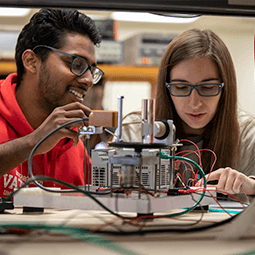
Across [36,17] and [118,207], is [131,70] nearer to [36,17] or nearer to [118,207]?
[36,17]

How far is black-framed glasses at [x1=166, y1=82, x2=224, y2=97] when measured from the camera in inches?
54.1

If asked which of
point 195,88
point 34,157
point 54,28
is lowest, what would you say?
point 34,157

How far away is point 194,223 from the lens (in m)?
0.67

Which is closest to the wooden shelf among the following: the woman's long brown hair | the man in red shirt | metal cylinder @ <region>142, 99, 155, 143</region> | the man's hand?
the man in red shirt

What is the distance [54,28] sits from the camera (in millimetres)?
1562

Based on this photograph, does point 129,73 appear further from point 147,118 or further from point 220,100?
point 147,118

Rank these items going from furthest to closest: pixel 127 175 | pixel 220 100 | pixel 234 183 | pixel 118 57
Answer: pixel 118 57 → pixel 220 100 → pixel 234 183 → pixel 127 175

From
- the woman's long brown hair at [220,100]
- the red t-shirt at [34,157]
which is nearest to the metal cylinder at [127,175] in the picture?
the red t-shirt at [34,157]

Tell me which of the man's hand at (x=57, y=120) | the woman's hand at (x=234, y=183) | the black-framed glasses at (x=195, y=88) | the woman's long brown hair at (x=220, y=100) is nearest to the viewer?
the woman's hand at (x=234, y=183)

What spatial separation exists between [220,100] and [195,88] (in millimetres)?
231

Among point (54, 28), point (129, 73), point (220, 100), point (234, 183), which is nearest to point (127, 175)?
point (234, 183)

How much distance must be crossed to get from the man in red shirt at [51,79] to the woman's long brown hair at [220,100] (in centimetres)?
34

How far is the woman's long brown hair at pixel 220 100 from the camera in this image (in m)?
1.49

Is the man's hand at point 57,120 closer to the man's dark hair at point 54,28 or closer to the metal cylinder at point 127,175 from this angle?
the metal cylinder at point 127,175
